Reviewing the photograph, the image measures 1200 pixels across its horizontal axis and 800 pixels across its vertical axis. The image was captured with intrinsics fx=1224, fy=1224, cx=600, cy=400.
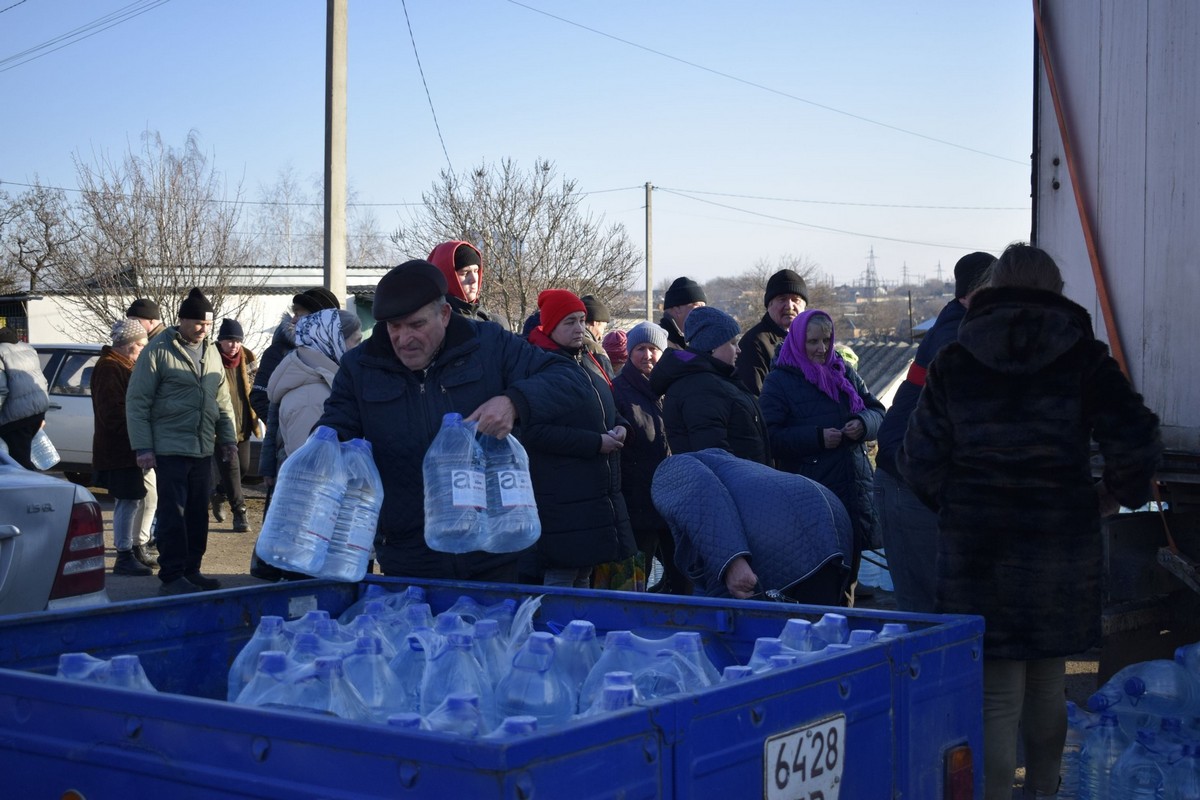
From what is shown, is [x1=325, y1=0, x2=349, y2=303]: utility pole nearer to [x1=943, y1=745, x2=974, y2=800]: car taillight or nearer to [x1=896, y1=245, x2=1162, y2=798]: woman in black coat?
[x1=896, y1=245, x2=1162, y2=798]: woman in black coat

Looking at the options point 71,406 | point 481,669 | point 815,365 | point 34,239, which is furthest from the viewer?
point 34,239

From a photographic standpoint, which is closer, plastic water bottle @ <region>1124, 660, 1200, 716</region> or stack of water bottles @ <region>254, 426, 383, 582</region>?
stack of water bottles @ <region>254, 426, 383, 582</region>

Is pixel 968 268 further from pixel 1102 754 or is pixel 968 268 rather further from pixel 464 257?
pixel 464 257

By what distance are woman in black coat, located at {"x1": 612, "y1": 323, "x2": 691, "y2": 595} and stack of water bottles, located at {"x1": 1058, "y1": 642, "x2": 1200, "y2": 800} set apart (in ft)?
7.61

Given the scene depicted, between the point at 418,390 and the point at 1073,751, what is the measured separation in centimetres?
339

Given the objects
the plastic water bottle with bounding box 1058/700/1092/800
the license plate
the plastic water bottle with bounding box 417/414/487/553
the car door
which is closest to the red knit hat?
the plastic water bottle with bounding box 417/414/487/553

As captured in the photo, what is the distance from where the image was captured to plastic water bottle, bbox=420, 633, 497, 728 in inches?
99.0

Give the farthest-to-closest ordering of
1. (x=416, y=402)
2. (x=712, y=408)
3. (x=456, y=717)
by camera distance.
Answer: (x=712, y=408)
(x=416, y=402)
(x=456, y=717)

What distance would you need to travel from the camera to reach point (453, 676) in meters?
2.54

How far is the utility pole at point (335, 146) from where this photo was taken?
37.2 ft

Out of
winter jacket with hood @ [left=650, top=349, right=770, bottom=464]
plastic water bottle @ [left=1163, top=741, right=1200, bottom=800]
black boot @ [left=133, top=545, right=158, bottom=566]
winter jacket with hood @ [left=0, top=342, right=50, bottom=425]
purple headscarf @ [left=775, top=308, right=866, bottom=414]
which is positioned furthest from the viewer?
black boot @ [left=133, top=545, right=158, bottom=566]

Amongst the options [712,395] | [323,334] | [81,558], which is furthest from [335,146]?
[712,395]

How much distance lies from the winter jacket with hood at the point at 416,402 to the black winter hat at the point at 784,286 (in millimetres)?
3850

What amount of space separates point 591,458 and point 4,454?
2.53 m
